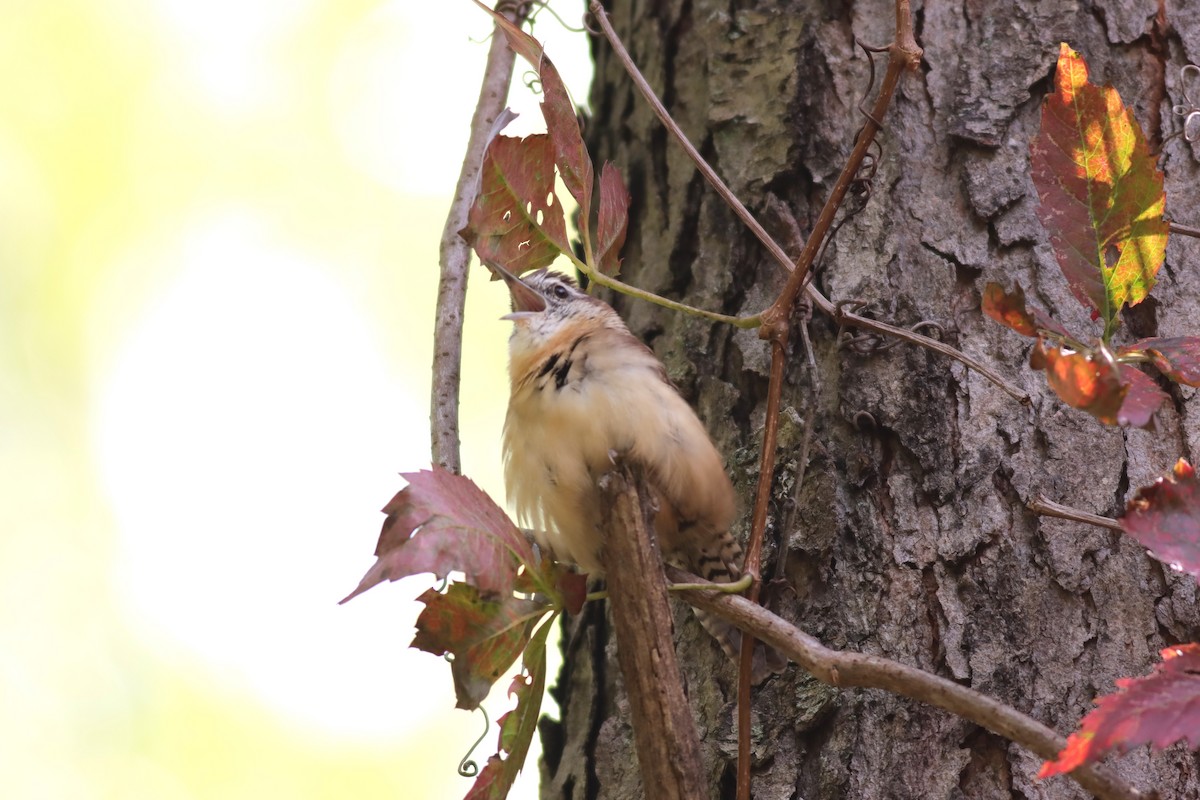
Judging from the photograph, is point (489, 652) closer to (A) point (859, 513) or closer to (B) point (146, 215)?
(A) point (859, 513)

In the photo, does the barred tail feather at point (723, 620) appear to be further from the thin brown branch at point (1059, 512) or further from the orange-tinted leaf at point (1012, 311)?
the orange-tinted leaf at point (1012, 311)

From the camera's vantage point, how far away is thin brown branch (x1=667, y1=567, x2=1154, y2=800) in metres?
1.84

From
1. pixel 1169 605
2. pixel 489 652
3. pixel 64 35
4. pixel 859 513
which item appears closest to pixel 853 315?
pixel 859 513

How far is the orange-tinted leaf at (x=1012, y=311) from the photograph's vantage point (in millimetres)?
1935

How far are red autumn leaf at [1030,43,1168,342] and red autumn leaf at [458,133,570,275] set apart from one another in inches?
40.1

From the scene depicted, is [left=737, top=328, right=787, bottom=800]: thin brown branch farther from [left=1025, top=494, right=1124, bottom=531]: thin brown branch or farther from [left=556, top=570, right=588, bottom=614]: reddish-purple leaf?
[left=1025, top=494, right=1124, bottom=531]: thin brown branch

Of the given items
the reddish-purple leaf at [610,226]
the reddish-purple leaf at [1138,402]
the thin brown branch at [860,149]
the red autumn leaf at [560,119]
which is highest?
the red autumn leaf at [560,119]

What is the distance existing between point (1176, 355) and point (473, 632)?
55.9 inches

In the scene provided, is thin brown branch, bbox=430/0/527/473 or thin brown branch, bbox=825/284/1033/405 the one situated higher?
thin brown branch, bbox=430/0/527/473

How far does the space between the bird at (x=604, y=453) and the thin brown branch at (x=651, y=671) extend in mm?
575

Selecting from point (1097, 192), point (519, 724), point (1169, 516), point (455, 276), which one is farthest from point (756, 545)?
point (455, 276)

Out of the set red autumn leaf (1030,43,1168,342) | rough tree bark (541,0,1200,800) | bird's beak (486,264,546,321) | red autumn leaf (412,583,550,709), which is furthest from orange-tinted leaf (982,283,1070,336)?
bird's beak (486,264,546,321)

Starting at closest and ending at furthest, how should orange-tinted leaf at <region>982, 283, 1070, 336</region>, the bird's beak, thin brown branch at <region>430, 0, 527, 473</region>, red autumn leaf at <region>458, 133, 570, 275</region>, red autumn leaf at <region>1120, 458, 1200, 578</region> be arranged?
red autumn leaf at <region>1120, 458, 1200, 578</region>
orange-tinted leaf at <region>982, 283, 1070, 336</region>
red autumn leaf at <region>458, 133, 570, 275</region>
thin brown branch at <region>430, 0, 527, 473</region>
the bird's beak

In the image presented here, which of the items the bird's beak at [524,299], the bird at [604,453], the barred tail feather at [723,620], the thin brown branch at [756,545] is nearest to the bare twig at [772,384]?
the thin brown branch at [756,545]
